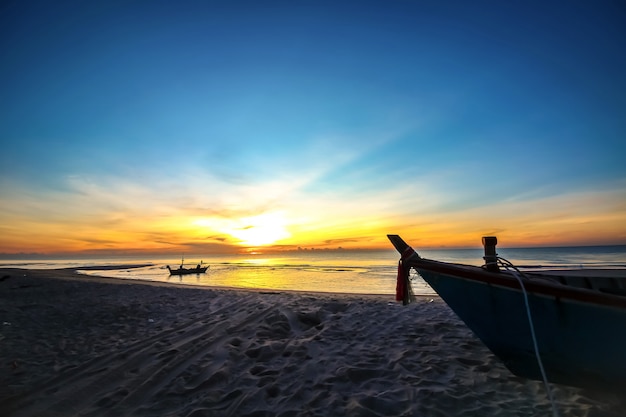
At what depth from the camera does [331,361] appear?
5.34 meters

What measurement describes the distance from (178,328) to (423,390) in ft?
20.6

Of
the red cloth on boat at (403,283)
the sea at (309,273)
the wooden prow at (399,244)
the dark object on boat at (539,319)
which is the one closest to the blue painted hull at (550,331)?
the dark object on boat at (539,319)

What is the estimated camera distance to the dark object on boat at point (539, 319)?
11.1 ft

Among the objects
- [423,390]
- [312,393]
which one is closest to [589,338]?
[423,390]

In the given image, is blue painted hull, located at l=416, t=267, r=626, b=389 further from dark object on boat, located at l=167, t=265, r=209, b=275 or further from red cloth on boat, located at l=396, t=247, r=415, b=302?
dark object on boat, located at l=167, t=265, r=209, b=275

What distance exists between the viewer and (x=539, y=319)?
3.73m

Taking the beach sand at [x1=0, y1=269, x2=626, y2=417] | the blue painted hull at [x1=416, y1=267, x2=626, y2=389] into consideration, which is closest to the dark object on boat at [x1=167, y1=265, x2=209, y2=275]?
the beach sand at [x1=0, y1=269, x2=626, y2=417]

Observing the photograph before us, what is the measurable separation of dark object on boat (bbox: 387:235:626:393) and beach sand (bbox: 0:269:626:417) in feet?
1.33

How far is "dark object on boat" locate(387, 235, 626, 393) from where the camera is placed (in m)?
3.38

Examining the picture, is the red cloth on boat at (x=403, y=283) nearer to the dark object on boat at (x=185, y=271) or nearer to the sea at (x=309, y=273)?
the sea at (x=309, y=273)

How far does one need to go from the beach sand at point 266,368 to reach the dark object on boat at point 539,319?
406 mm

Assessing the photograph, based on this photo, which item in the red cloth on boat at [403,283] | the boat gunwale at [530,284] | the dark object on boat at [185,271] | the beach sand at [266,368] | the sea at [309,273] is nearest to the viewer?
the boat gunwale at [530,284]

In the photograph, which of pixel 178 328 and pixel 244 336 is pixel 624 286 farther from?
pixel 178 328

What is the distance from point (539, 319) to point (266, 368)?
403cm
